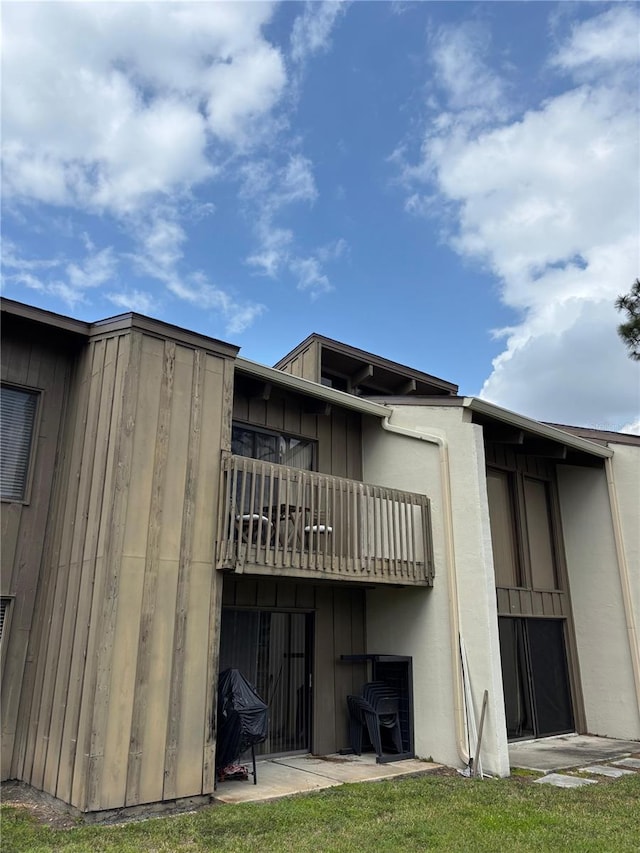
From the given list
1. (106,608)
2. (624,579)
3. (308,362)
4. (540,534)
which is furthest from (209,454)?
(624,579)

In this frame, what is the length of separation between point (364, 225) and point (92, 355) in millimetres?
9944

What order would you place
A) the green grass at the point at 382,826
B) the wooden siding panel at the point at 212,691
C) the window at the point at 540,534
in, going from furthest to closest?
the window at the point at 540,534 → the wooden siding panel at the point at 212,691 → the green grass at the point at 382,826

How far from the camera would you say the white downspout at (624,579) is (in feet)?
32.0

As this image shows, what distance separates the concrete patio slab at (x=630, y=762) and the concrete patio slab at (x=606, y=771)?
258mm

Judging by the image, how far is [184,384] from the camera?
6469 mm

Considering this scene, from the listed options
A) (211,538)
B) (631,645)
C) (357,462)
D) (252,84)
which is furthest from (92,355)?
(631,645)

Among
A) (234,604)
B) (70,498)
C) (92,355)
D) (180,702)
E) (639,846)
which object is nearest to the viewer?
(639,846)

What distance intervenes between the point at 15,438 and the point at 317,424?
4.40 meters

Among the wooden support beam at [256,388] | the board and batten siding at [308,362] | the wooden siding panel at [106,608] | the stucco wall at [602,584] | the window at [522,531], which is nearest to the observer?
the wooden siding panel at [106,608]

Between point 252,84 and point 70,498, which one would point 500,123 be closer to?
point 252,84

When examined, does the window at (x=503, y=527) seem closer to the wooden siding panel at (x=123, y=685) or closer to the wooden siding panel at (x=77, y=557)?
the wooden siding panel at (x=123, y=685)

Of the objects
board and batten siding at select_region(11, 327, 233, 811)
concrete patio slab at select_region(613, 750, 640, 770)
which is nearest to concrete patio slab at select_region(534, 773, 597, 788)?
concrete patio slab at select_region(613, 750, 640, 770)

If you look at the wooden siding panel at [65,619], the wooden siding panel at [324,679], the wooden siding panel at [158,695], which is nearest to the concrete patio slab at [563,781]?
the wooden siding panel at [324,679]

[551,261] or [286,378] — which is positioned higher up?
[551,261]
